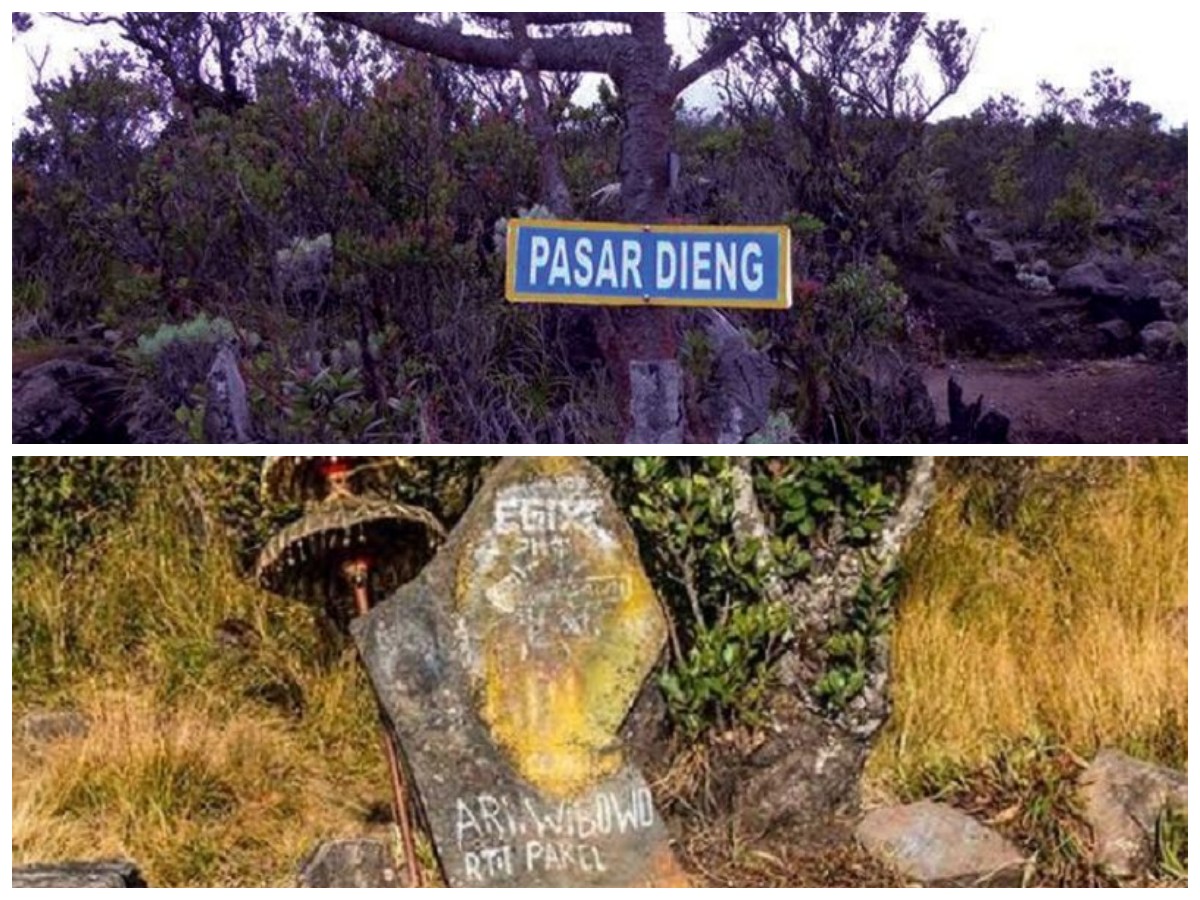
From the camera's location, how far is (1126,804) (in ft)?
16.0

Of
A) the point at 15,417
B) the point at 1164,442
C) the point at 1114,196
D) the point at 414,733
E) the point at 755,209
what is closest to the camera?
the point at 414,733

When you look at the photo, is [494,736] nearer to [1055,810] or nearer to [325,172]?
[1055,810]

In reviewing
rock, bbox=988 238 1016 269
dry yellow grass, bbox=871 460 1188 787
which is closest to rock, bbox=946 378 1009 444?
dry yellow grass, bbox=871 460 1188 787

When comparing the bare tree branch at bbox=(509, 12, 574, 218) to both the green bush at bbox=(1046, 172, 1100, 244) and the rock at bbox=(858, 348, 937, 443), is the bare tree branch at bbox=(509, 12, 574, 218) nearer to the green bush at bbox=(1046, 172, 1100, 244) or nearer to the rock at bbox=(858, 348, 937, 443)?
the rock at bbox=(858, 348, 937, 443)

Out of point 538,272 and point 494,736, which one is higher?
point 538,272

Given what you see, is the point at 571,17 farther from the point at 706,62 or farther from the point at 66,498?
the point at 66,498

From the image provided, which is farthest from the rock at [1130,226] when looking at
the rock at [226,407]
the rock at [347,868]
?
the rock at [347,868]

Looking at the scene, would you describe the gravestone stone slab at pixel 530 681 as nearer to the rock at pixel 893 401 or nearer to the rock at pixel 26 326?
the rock at pixel 893 401

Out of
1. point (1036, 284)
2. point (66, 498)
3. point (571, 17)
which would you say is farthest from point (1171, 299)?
point (66, 498)

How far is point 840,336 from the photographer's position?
23.3 ft

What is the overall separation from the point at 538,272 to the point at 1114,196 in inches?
312

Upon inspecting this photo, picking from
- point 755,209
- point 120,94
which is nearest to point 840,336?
point 755,209

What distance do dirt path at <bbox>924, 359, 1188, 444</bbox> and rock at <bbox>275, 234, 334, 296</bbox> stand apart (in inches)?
105

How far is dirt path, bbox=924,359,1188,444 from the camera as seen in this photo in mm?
7348
